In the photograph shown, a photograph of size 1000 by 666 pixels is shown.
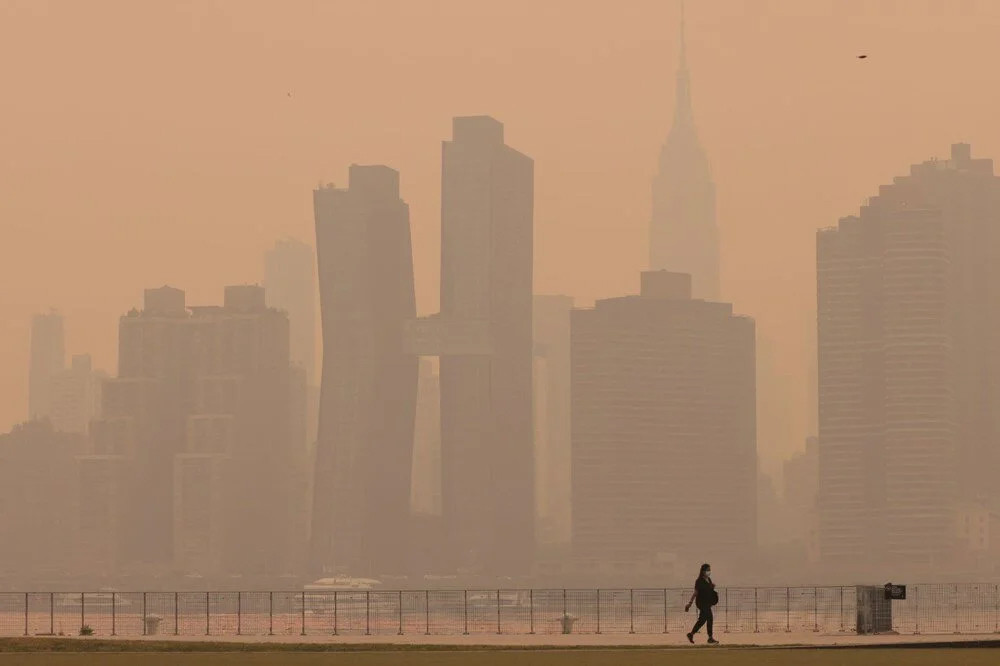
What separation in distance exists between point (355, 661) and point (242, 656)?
3832 mm

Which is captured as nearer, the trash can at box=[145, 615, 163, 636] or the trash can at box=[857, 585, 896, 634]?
the trash can at box=[857, 585, 896, 634]

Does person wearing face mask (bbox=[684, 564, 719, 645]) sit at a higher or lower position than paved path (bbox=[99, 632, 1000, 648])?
higher

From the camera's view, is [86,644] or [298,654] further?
[86,644]

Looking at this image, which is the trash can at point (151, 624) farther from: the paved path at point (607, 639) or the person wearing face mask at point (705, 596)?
the person wearing face mask at point (705, 596)

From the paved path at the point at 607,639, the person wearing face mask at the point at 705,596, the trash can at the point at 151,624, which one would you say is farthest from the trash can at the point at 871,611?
the trash can at the point at 151,624

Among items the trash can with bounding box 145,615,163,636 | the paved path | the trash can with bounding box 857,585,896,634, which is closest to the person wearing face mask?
the paved path

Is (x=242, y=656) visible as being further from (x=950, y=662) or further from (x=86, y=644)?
(x=950, y=662)

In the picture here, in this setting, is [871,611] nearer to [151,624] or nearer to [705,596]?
[705,596]

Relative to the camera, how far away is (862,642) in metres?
47.0

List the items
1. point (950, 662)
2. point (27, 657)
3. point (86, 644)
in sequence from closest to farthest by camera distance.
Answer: point (950, 662), point (27, 657), point (86, 644)

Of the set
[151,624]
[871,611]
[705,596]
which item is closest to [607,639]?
[705,596]

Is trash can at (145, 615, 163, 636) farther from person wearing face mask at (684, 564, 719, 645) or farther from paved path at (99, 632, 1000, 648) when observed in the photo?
person wearing face mask at (684, 564, 719, 645)

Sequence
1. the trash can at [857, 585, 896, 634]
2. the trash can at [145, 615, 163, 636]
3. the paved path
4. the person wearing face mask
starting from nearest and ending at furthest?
the person wearing face mask → the paved path → the trash can at [857, 585, 896, 634] → the trash can at [145, 615, 163, 636]

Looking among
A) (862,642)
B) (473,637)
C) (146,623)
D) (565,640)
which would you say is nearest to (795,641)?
(862,642)
